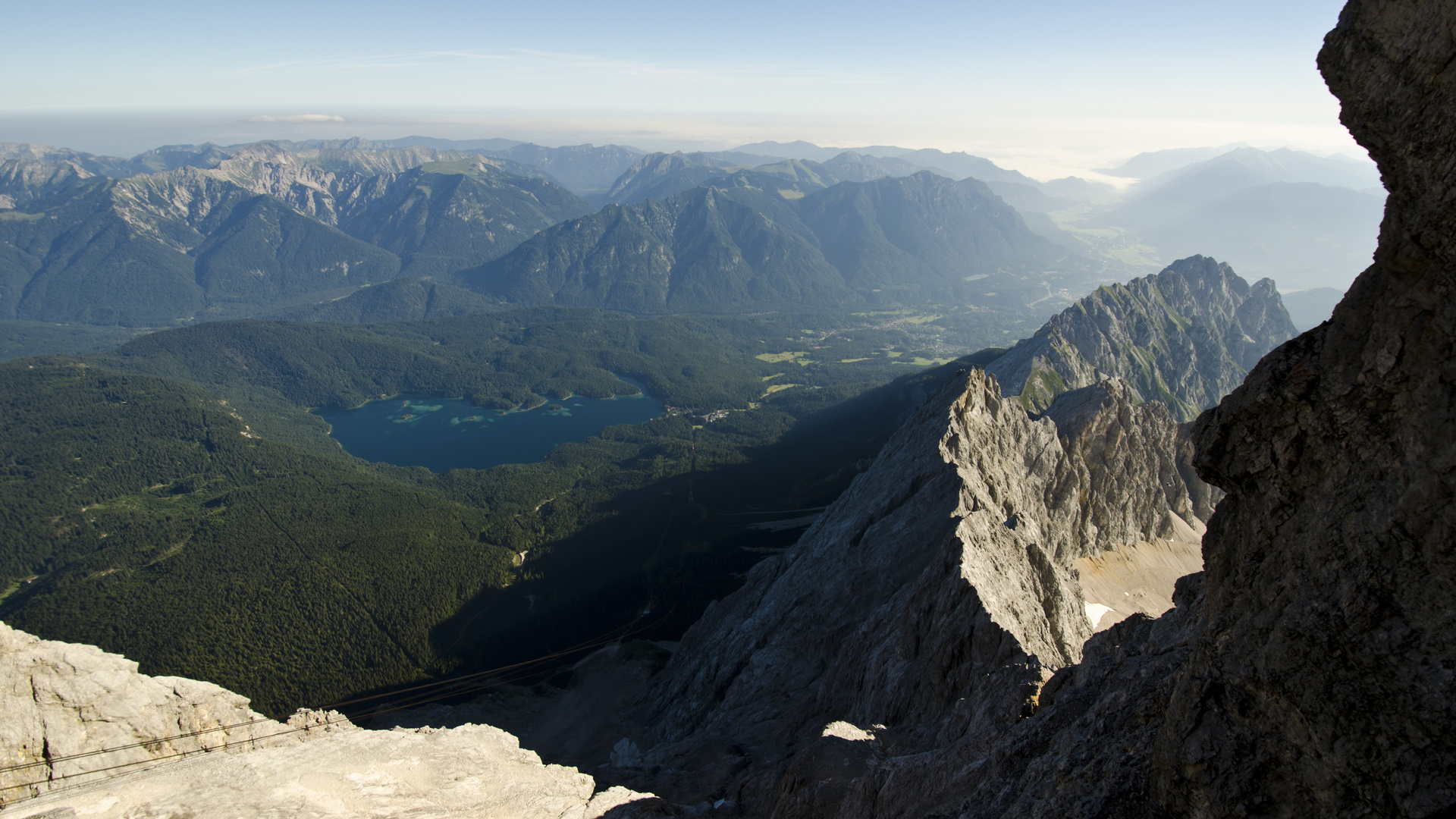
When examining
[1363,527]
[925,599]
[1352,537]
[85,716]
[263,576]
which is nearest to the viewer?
[1363,527]

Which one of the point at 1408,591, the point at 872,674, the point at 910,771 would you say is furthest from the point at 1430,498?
the point at 872,674

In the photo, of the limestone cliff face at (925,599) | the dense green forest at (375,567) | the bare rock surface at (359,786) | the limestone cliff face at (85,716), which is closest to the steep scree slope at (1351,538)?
the limestone cliff face at (925,599)

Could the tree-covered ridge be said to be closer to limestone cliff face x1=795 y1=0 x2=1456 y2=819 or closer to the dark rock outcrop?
the dark rock outcrop

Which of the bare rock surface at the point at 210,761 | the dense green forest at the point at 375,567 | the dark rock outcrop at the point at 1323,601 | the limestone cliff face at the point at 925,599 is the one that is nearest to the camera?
the dark rock outcrop at the point at 1323,601

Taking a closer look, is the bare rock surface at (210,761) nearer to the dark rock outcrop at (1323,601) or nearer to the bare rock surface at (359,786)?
the bare rock surface at (359,786)

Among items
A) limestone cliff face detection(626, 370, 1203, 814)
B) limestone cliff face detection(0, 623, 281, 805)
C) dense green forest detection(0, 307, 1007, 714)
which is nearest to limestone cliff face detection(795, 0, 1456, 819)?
limestone cliff face detection(626, 370, 1203, 814)

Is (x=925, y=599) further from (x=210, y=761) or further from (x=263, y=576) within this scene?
(x=263, y=576)

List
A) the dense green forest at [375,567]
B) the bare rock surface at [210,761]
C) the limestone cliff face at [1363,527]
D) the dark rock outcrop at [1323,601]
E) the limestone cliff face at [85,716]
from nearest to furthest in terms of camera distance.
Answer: the limestone cliff face at [1363,527] → the dark rock outcrop at [1323,601] → the bare rock surface at [210,761] → the limestone cliff face at [85,716] → the dense green forest at [375,567]

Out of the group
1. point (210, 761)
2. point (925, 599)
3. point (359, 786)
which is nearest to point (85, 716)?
point (210, 761)

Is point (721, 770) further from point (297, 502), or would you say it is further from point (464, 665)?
point (297, 502)
